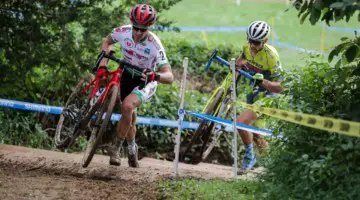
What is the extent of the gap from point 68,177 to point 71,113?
1.62m

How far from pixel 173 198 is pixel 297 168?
1963mm

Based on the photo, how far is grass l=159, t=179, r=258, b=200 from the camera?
26.8ft

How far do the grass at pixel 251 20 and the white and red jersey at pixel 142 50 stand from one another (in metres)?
13.7

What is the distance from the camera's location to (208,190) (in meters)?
8.51

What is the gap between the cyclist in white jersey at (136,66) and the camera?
1013 cm

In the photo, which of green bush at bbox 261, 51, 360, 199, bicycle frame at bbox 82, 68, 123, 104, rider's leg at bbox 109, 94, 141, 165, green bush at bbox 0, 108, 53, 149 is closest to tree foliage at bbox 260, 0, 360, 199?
green bush at bbox 261, 51, 360, 199

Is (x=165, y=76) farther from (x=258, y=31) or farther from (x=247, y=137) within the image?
(x=247, y=137)

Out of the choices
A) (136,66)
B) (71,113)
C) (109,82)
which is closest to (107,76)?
(109,82)

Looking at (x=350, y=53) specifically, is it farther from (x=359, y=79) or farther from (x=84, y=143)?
(x=84, y=143)

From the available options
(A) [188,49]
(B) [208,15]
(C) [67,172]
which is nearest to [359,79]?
(C) [67,172]

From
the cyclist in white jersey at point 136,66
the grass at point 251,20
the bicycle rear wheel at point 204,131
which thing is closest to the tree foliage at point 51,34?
the cyclist in white jersey at point 136,66

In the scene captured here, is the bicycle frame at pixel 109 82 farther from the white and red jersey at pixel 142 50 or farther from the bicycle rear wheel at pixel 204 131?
the bicycle rear wheel at pixel 204 131

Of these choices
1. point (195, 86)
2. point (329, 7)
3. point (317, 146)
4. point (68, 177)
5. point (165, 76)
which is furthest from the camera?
point (195, 86)

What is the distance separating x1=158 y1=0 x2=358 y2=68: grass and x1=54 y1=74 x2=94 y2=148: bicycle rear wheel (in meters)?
13.1
